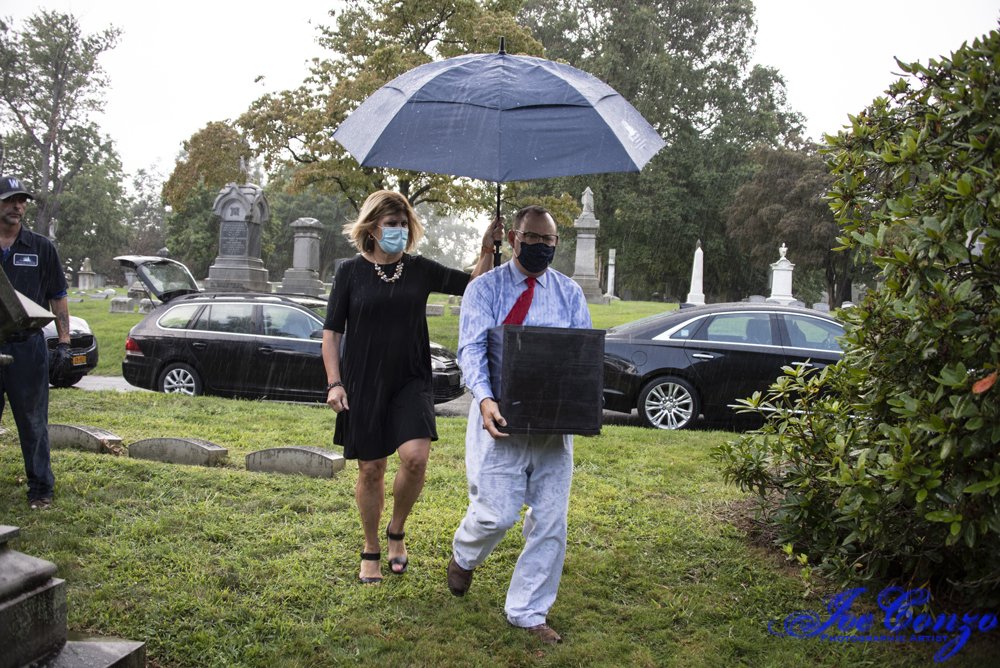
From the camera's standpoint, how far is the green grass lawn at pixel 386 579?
2996 mm

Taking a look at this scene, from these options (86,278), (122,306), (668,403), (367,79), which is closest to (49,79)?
(86,278)

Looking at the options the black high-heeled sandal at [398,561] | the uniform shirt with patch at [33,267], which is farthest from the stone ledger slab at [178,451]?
the black high-heeled sandal at [398,561]

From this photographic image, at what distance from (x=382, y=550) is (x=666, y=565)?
1587mm

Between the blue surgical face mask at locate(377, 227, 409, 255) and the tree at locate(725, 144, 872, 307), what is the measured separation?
38.4 m

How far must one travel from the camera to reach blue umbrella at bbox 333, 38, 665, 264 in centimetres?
334

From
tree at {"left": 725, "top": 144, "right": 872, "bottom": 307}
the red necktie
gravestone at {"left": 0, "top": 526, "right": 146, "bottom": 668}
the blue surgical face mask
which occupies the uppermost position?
tree at {"left": 725, "top": 144, "right": 872, "bottom": 307}

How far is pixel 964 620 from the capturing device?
3.04m

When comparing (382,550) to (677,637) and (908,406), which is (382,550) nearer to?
(677,637)

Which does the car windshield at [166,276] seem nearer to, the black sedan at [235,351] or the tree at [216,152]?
the black sedan at [235,351]

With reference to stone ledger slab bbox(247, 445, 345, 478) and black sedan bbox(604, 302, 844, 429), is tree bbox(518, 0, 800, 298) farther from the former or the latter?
stone ledger slab bbox(247, 445, 345, 478)

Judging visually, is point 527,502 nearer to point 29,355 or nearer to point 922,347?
point 922,347

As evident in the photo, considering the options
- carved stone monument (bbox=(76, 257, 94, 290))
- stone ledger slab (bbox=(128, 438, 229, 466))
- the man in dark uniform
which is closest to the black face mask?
the man in dark uniform

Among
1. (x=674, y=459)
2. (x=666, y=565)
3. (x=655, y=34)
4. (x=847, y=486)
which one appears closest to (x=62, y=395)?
(x=674, y=459)

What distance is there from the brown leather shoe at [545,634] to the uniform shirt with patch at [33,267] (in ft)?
12.2
